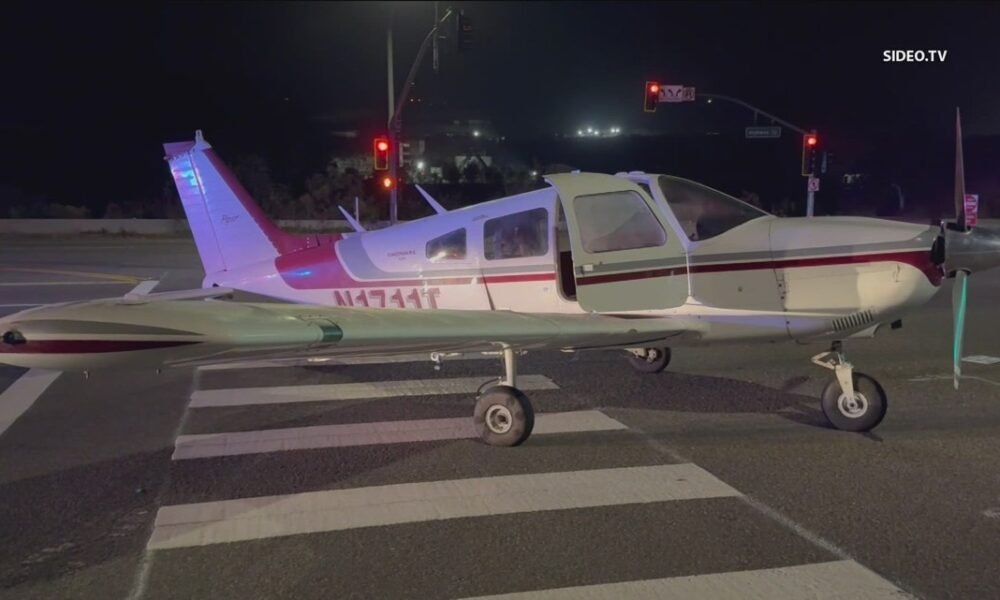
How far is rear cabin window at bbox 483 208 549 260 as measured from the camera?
6.70m

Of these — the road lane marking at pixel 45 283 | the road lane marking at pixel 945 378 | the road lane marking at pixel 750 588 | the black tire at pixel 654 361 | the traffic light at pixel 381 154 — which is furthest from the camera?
the traffic light at pixel 381 154

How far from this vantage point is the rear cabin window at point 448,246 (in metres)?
6.95

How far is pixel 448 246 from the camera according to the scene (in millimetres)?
6992

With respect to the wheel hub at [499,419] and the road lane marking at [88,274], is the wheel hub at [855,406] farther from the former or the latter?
the road lane marking at [88,274]

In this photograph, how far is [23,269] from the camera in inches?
851

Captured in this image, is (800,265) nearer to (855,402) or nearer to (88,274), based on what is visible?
(855,402)

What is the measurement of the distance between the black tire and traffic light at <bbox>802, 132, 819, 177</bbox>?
21336 millimetres

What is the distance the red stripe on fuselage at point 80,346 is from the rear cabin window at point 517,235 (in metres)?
3.23

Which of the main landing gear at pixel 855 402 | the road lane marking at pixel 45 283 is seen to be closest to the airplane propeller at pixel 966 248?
the main landing gear at pixel 855 402

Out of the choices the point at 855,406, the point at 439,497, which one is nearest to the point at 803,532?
the point at 439,497

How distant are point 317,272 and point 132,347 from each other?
3.51 meters

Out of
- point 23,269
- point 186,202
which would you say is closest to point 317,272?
point 186,202

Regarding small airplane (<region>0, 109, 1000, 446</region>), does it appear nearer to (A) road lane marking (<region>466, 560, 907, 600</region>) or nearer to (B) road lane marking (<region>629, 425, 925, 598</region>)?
(B) road lane marking (<region>629, 425, 925, 598</region>)

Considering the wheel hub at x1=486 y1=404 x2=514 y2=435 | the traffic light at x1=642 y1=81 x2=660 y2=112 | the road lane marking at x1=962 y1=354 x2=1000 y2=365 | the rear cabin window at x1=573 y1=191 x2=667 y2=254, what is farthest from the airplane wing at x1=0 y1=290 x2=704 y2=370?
the traffic light at x1=642 y1=81 x2=660 y2=112
